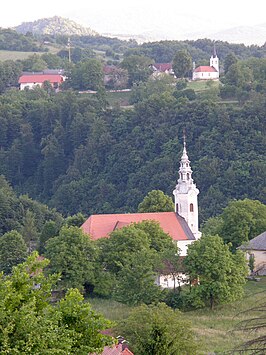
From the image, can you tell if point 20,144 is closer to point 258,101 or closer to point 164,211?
point 258,101

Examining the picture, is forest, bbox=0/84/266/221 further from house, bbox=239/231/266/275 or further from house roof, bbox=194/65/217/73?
house, bbox=239/231/266/275

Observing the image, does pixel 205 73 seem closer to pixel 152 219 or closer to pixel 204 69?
pixel 204 69

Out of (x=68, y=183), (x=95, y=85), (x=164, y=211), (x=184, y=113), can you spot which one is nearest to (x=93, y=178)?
(x=68, y=183)

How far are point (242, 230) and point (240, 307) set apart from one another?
1088cm

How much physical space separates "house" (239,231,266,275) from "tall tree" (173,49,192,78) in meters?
77.6

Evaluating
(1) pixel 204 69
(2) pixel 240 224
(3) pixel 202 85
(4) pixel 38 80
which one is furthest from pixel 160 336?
(4) pixel 38 80

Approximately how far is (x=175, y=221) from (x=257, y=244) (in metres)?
5.77

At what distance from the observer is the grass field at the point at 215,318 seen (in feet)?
127

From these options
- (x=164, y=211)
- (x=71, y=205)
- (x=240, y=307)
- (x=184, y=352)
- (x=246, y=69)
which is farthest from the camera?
(x=246, y=69)

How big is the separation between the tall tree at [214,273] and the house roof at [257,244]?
5.82m

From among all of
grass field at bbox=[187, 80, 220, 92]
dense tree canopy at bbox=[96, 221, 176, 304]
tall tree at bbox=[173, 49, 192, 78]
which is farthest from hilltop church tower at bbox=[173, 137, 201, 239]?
tall tree at bbox=[173, 49, 192, 78]

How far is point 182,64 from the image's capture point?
131625 millimetres

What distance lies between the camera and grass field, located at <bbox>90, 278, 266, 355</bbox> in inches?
1524

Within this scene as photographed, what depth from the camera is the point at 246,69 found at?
114 m
